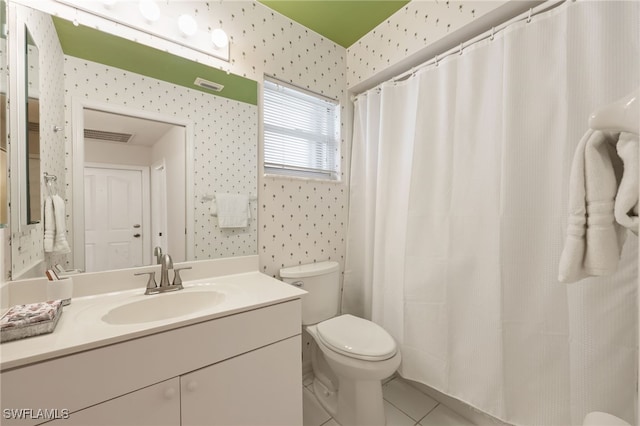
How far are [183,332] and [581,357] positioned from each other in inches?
56.0

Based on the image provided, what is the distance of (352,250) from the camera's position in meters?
1.90

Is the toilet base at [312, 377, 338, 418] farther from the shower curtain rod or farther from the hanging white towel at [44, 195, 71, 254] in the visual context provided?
the shower curtain rod

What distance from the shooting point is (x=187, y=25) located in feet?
4.12

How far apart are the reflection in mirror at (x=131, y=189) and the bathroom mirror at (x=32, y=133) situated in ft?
0.45

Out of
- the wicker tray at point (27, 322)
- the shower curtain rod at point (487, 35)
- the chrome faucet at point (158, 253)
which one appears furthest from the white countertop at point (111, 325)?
the shower curtain rod at point (487, 35)

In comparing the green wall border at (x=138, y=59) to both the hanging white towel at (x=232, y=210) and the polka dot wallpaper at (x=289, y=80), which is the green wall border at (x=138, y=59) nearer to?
the polka dot wallpaper at (x=289, y=80)

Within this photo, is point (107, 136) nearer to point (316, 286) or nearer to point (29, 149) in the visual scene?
point (29, 149)

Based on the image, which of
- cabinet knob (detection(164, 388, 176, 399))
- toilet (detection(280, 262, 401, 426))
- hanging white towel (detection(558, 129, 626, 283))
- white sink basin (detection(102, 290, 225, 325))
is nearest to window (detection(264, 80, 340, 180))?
toilet (detection(280, 262, 401, 426))

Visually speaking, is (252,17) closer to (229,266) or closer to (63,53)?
(63,53)

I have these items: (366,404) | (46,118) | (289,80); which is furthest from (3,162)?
(366,404)

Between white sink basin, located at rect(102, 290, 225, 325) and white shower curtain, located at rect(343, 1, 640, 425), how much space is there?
1.02 meters

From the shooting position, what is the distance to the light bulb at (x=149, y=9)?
116 cm

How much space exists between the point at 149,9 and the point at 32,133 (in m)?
0.72

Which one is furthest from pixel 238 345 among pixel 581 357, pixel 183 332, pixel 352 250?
pixel 581 357
